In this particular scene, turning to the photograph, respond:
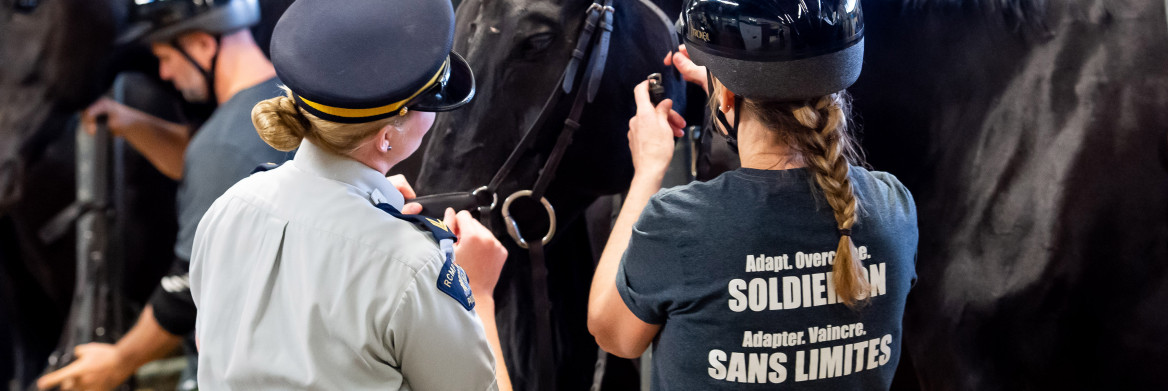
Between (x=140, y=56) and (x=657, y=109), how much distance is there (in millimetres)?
2014

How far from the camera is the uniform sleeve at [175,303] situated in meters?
2.25

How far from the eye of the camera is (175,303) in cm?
230

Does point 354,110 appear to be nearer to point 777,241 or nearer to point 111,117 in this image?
point 777,241

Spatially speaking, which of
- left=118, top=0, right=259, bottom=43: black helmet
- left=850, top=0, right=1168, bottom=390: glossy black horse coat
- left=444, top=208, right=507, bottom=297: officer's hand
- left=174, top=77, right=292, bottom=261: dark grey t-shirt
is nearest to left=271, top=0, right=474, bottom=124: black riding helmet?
left=444, top=208, right=507, bottom=297: officer's hand

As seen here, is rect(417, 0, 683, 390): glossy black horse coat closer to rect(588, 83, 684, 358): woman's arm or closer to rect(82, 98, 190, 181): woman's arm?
rect(588, 83, 684, 358): woman's arm

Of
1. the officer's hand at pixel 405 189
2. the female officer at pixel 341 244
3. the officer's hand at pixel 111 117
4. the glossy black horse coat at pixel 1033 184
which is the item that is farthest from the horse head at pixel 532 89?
the officer's hand at pixel 111 117

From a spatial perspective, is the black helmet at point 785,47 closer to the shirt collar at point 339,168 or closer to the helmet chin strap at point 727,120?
the helmet chin strap at point 727,120

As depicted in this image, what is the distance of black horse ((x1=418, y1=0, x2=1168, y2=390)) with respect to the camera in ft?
4.90

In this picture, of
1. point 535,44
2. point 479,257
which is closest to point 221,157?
point 535,44

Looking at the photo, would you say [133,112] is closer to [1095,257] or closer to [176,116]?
[176,116]

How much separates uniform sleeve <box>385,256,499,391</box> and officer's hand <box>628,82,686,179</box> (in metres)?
0.45

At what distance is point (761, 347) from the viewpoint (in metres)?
1.09

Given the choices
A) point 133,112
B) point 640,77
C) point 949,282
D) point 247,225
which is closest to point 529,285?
point 640,77

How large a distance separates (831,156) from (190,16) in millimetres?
1768
